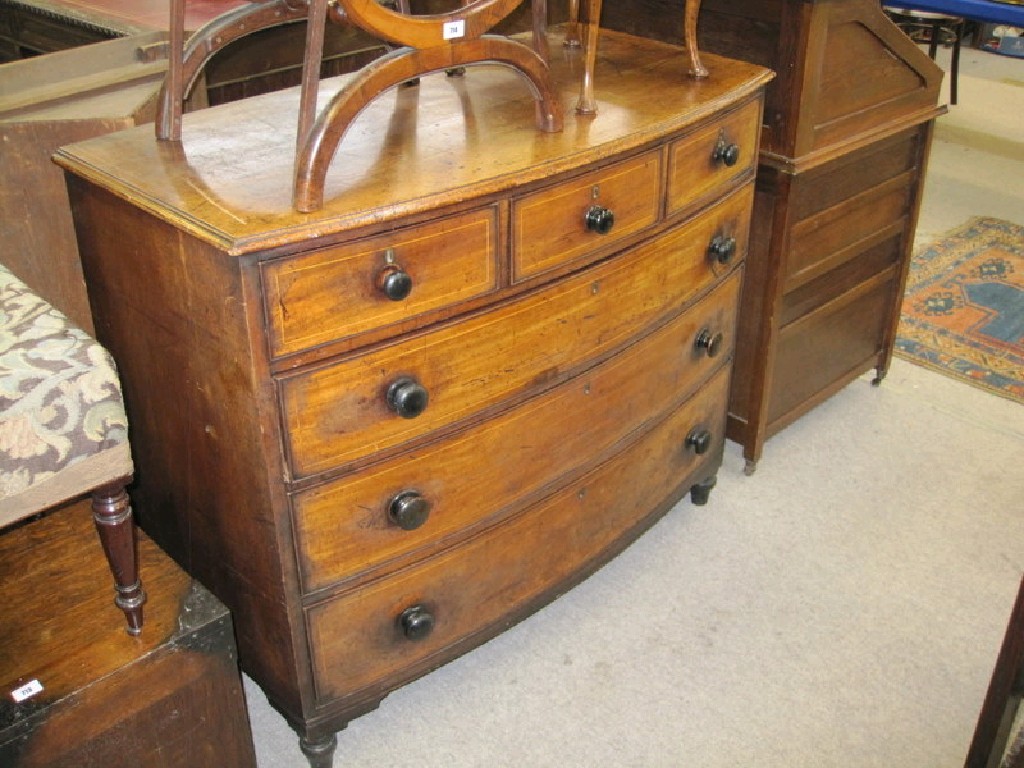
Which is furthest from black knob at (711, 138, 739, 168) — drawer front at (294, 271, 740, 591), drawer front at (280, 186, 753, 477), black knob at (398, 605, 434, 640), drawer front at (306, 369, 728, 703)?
black knob at (398, 605, 434, 640)

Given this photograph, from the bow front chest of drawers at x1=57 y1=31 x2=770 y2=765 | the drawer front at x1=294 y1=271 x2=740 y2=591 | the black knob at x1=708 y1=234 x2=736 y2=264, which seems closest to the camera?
the bow front chest of drawers at x1=57 y1=31 x2=770 y2=765

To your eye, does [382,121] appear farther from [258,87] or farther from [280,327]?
[258,87]

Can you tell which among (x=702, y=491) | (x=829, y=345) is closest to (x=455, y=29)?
(x=702, y=491)

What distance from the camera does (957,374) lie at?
3.27m

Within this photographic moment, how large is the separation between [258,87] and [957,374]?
2170 mm

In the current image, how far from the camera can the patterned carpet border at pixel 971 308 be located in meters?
3.31

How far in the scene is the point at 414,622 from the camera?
186 cm

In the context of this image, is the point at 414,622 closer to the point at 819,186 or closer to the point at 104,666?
the point at 104,666

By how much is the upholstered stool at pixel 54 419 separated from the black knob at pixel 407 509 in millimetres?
406

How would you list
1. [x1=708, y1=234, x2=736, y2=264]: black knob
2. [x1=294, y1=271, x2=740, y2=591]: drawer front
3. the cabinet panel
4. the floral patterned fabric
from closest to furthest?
the floral patterned fabric < [x1=294, y1=271, x2=740, y2=591]: drawer front < [x1=708, y1=234, x2=736, y2=264]: black knob < the cabinet panel

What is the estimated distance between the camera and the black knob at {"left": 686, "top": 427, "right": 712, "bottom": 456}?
2420 mm

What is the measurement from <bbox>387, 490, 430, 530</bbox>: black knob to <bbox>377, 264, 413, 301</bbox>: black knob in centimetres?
35

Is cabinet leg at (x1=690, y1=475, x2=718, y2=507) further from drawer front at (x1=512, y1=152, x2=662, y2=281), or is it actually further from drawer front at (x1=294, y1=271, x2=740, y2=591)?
drawer front at (x1=512, y1=152, x2=662, y2=281)

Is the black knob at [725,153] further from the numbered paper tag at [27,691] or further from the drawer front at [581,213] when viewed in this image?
the numbered paper tag at [27,691]
